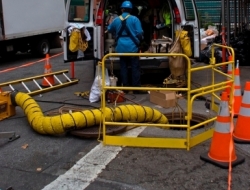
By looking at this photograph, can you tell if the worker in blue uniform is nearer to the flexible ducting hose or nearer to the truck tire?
the flexible ducting hose

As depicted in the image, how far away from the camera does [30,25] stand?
14.5 m

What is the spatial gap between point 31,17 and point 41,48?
1.68m

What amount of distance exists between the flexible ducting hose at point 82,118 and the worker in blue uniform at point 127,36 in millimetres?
2194

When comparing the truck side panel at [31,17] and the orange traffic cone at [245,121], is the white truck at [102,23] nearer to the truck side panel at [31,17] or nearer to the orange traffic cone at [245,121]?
the orange traffic cone at [245,121]

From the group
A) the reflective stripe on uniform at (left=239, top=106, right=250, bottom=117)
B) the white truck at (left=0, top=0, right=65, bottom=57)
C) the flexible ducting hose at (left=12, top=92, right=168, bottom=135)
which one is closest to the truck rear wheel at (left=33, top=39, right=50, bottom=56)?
the white truck at (left=0, top=0, right=65, bottom=57)

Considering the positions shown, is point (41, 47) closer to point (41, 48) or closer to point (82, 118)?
point (41, 48)

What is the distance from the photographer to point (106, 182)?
433 cm

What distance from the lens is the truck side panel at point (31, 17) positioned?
1332cm

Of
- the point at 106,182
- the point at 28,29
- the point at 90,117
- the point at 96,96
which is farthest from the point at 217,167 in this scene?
the point at 28,29

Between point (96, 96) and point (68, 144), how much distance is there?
2.36 metres

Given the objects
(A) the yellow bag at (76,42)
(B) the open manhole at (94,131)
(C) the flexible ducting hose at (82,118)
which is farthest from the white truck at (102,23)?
(B) the open manhole at (94,131)

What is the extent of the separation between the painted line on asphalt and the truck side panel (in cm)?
920

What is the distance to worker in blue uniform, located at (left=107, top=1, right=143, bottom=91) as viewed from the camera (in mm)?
8156

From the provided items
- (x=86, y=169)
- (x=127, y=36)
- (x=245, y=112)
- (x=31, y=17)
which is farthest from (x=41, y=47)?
(x=86, y=169)
